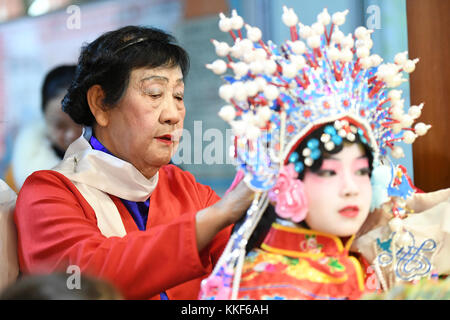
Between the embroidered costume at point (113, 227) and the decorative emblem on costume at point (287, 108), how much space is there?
13cm

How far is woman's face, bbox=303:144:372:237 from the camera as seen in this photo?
1.24 m

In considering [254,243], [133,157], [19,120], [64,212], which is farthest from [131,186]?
[19,120]

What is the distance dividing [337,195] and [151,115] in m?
0.64

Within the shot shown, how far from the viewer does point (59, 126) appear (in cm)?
284

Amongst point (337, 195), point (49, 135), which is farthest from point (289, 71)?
point (49, 135)

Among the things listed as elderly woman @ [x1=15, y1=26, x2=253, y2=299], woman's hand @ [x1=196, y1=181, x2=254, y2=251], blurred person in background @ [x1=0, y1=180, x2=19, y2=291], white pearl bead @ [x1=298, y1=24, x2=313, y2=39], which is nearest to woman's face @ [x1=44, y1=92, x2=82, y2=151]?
elderly woman @ [x1=15, y1=26, x2=253, y2=299]

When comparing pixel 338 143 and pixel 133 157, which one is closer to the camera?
pixel 338 143

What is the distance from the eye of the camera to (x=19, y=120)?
3.35m

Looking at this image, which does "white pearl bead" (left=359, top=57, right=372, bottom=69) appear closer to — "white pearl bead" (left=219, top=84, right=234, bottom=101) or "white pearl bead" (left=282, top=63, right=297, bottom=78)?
"white pearl bead" (left=282, top=63, right=297, bottom=78)

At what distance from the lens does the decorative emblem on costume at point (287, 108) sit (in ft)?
4.01

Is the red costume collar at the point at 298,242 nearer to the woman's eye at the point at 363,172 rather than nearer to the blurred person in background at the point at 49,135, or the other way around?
the woman's eye at the point at 363,172

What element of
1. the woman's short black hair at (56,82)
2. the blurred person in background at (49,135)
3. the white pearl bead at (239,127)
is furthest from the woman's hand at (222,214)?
the woman's short black hair at (56,82)
